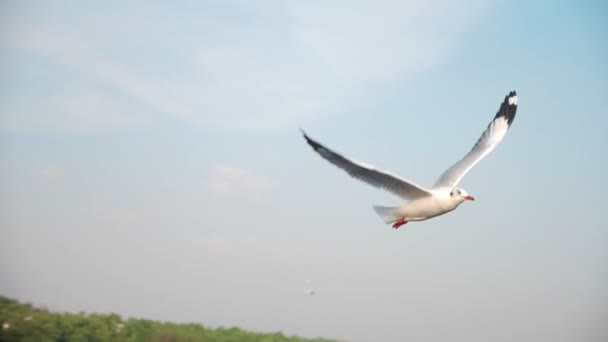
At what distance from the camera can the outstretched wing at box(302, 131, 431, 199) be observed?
8633 millimetres

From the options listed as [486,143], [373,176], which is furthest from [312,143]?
[486,143]

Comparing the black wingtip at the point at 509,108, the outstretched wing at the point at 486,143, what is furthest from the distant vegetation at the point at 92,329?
the black wingtip at the point at 509,108

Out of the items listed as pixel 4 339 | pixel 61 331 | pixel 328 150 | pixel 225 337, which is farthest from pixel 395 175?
pixel 4 339

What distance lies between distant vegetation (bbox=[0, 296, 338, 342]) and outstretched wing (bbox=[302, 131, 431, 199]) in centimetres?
300

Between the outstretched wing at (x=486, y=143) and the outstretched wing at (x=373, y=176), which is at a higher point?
the outstretched wing at (x=486, y=143)

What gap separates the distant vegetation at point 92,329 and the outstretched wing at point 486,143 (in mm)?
3362

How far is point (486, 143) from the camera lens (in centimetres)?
1195

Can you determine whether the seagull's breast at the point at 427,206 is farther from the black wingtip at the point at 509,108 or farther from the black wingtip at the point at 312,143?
the black wingtip at the point at 509,108

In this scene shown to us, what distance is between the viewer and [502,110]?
1271 cm

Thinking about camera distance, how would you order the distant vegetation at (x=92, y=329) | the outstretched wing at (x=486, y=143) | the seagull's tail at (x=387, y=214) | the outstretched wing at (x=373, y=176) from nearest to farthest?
the outstretched wing at (x=373, y=176), the seagull's tail at (x=387, y=214), the distant vegetation at (x=92, y=329), the outstretched wing at (x=486, y=143)

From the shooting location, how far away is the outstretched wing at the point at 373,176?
863 centimetres

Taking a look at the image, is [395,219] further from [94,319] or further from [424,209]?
[94,319]

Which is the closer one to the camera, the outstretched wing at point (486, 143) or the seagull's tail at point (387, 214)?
the seagull's tail at point (387, 214)

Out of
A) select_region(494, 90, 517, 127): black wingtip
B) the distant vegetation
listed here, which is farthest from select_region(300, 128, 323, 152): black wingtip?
select_region(494, 90, 517, 127): black wingtip
